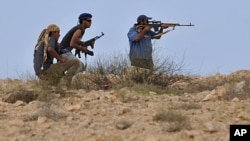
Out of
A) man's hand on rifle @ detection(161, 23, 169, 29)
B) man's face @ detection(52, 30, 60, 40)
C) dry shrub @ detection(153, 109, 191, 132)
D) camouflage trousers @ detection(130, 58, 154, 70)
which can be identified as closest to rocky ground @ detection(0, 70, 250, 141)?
dry shrub @ detection(153, 109, 191, 132)

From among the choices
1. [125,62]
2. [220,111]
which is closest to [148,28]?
[125,62]

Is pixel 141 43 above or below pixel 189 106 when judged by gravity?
above

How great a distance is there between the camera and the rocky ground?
6102 millimetres

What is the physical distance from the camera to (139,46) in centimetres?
1153

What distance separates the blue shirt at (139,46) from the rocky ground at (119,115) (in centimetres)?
177

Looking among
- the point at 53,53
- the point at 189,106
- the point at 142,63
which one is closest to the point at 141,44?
the point at 142,63

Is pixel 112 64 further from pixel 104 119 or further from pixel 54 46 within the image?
pixel 104 119

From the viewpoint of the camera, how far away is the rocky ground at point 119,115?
6.10 m

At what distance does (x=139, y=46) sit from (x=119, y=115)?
4.37 m

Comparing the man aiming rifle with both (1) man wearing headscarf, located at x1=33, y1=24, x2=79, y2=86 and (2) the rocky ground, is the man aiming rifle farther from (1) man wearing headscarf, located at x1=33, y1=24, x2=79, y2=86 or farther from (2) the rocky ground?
(2) the rocky ground

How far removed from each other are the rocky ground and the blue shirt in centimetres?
177

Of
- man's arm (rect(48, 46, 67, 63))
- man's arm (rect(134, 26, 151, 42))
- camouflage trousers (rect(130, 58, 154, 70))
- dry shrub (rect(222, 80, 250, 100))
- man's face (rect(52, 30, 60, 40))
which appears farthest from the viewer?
camouflage trousers (rect(130, 58, 154, 70))

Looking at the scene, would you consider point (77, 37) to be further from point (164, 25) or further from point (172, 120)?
point (172, 120)

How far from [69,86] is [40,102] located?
227 cm
